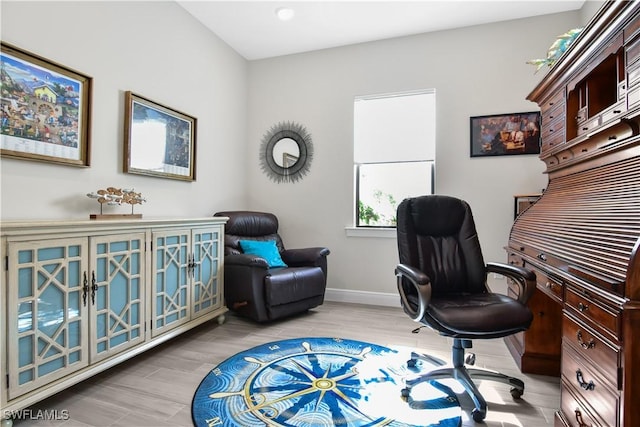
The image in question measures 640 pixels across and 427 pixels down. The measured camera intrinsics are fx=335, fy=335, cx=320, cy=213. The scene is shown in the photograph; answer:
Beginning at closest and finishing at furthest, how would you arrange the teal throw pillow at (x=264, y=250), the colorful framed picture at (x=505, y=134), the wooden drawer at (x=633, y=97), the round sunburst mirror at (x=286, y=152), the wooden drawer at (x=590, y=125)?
the wooden drawer at (x=633, y=97) < the wooden drawer at (x=590, y=125) < the colorful framed picture at (x=505, y=134) < the teal throw pillow at (x=264, y=250) < the round sunburst mirror at (x=286, y=152)

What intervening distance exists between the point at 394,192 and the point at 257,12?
232cm

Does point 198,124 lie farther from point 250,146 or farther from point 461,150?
point 461,150

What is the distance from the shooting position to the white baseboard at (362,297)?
146 inches

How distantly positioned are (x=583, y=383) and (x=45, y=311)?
2518mm

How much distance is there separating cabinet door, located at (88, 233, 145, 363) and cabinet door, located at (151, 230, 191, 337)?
12 centimetres

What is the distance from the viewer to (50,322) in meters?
1.72

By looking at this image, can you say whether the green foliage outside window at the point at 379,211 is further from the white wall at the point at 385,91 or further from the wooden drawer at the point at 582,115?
the wooden drawer at the point at 582,115

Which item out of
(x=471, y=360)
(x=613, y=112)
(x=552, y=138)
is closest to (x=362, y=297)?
(x=471, y=360)

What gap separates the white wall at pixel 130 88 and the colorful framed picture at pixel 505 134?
2.73m

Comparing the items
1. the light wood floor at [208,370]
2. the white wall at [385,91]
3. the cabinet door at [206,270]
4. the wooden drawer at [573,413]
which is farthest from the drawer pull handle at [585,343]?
the cabinet door at [206,270]

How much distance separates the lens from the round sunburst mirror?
4.05 m

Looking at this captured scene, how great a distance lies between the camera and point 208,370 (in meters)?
2.21

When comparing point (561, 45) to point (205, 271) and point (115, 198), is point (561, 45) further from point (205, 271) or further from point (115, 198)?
point (115, 198)

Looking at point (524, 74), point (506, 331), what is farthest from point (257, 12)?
point (506, 331)
